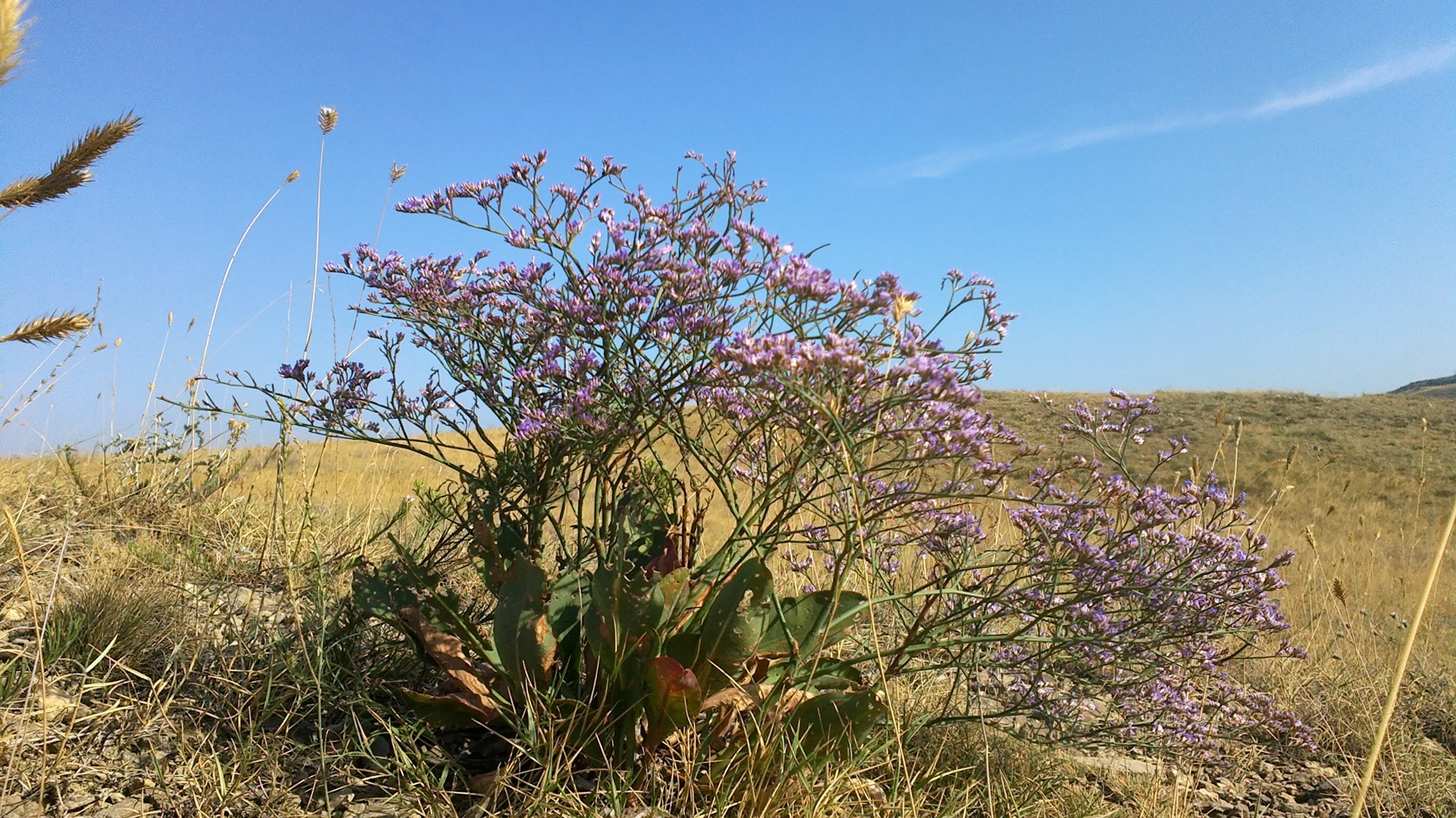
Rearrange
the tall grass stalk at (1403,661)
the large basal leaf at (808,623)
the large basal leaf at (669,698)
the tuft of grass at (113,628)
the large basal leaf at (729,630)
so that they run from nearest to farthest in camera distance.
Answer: the tall grass stalk at (1403,661), the large basal leaf at (669,698), the large basal leaf at (729,630), the large basal leaf at (808,623), the tuft of grass at (113,628)

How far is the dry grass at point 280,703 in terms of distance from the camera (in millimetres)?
2352

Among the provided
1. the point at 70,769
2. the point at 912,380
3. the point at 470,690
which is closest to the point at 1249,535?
the point at 912,380

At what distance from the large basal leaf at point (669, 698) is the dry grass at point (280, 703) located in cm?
20

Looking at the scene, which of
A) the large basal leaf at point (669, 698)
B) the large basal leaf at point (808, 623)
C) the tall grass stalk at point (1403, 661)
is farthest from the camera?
the large basal leaf at point (808, 623)

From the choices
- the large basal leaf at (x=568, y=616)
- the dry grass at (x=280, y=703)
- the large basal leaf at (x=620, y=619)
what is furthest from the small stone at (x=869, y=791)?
the large basal leaf at (x=568, y=616)

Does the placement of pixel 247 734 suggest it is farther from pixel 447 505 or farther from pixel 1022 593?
pixel 1022 593

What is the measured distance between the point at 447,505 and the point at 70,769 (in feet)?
4.33

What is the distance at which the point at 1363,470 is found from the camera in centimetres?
2053

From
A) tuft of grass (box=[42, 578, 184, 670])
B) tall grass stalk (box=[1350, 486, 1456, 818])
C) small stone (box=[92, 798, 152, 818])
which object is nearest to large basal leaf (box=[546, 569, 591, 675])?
small stone (box=[92, 798, 152, 818])

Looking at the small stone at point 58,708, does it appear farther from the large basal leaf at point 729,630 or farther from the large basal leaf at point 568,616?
the large basal leaf at point 729,630

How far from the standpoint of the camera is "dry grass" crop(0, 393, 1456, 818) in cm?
235

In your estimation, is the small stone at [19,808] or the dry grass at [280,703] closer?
the small stone at [19,808]

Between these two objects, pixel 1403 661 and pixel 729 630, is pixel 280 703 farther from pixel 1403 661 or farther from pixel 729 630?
pixel 1403 661

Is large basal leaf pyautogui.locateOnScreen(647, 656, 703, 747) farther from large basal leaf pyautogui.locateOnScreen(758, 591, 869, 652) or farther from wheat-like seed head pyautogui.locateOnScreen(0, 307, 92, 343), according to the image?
wheat-like seed head pyautogui.locateOnScreen(0, 307, 92, 343)
